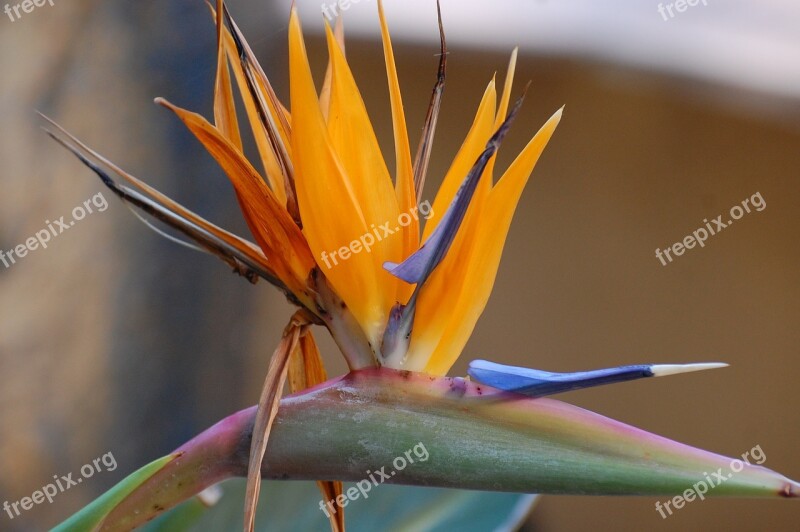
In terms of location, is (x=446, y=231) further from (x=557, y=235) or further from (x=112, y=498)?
(x=557, y=235)

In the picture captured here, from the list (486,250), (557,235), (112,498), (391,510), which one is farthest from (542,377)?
(557,235)

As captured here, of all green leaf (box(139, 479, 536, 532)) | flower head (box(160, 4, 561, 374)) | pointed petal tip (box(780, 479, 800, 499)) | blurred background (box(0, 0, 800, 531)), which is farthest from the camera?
blurred background (box(0, 0, 800, 531))

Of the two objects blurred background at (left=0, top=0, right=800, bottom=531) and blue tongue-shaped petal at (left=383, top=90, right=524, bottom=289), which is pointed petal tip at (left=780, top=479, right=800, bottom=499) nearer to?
blue tongue-shaped petal at (left=383, top=90, right=524, bottom=289)

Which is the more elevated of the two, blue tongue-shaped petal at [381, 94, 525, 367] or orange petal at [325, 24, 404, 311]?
orange petal at [325, 24, 404, 311]

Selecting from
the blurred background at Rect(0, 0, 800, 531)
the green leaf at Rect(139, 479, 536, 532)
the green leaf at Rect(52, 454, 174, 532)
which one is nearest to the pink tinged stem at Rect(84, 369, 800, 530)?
the green leaf at Rect(52, 454, 174, 532)

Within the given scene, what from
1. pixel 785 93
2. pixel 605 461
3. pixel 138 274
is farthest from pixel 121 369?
pixel 785 93

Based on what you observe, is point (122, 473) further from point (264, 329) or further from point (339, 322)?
point (339, 322)

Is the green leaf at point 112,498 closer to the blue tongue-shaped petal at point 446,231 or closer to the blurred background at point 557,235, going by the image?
the blue tongue-shaped petal at point 446,231
